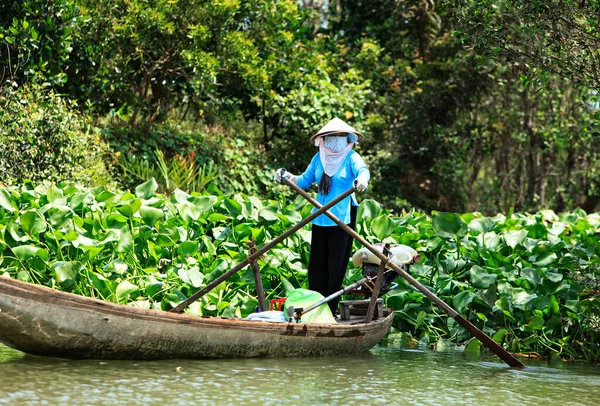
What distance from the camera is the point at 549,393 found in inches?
221

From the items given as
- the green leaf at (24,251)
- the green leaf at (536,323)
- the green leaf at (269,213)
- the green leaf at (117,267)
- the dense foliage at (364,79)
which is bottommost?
the green leaf at (536,323)

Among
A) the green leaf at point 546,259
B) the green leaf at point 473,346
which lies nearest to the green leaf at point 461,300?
the green leaf at point 473,346

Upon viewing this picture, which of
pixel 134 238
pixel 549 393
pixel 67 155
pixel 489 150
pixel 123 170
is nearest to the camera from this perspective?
pixel 549 393

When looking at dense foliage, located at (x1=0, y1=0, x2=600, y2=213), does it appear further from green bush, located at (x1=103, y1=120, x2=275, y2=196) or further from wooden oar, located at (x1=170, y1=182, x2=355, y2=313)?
wooden oar, located at (x1=170, y1=182, x2=355, y2=313)

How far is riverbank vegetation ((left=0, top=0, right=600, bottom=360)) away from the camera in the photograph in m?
7.23

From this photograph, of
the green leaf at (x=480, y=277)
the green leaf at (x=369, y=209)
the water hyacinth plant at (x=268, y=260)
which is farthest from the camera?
the green leaf at (x=369, y=209)

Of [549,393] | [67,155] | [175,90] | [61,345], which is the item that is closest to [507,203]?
[175,90]

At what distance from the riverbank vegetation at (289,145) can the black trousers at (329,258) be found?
0.56 meters

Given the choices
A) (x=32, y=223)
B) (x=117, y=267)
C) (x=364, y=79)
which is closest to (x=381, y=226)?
(x=117, y=267)

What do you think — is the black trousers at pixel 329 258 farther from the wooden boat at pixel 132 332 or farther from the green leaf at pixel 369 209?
the green leaf at pixel 369 209

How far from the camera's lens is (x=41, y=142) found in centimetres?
1048

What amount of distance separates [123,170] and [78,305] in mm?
7281

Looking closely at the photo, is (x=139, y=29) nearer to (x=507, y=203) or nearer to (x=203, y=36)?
(x=203, y=36)

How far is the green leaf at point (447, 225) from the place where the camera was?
812cm
